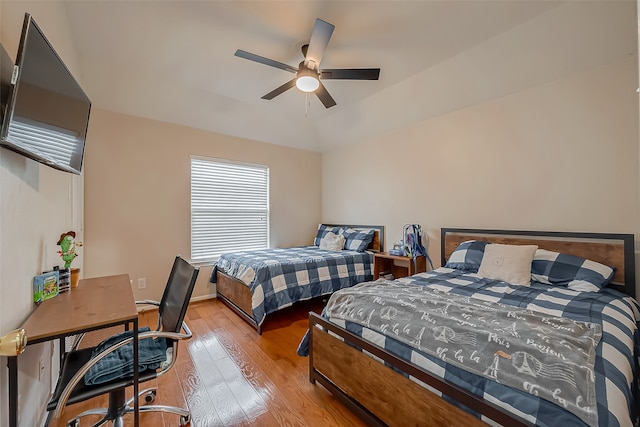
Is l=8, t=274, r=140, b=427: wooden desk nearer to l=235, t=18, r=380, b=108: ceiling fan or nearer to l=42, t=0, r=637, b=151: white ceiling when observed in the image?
l=235, t=18, r=380, b=108: ceiling fan

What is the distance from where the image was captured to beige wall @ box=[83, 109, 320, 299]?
3.11m

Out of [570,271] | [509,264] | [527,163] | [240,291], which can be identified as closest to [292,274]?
[240,291]

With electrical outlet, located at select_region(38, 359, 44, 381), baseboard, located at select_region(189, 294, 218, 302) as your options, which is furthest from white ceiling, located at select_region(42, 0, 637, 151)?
electrical outlet, located at select_region(38, 359, 44, 381)

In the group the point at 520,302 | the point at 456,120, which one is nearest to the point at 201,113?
the point at 456,120

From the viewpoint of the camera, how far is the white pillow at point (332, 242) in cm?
418

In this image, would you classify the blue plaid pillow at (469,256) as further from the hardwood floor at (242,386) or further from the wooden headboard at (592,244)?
the hardwood floor at (242,386)

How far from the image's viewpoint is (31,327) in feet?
3.67

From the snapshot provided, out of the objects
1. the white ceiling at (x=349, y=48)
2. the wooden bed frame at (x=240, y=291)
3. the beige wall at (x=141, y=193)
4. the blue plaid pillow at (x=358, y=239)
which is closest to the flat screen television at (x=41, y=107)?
the white ceiling at (x=349, y=48)

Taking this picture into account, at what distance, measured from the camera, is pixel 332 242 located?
422 centimetres

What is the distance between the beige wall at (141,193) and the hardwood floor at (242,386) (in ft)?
3.17

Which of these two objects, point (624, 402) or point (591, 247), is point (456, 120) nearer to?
point (591, 247)

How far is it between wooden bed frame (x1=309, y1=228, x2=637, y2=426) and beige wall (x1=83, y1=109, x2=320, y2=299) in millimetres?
2630

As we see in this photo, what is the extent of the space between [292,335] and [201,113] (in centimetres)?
311

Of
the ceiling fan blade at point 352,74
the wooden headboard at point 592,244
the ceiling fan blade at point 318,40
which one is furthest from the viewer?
the ceiling fan blade at point 352,74
